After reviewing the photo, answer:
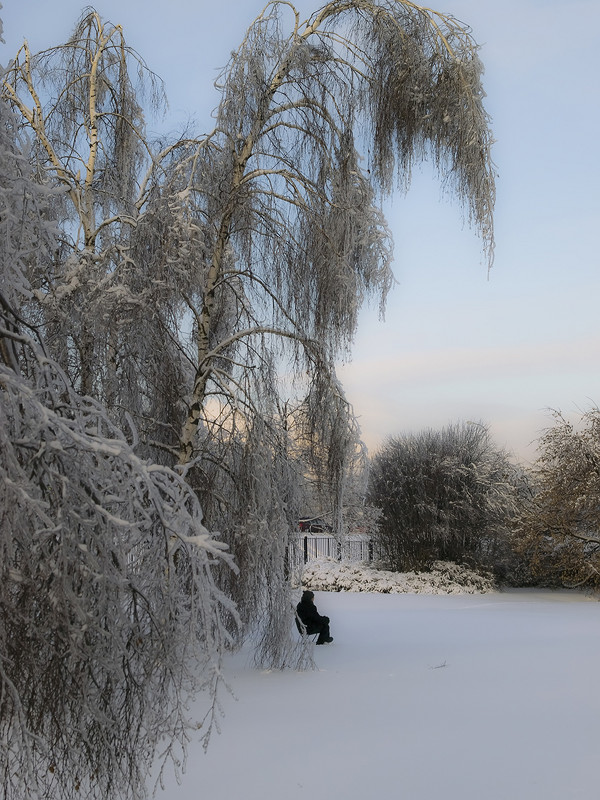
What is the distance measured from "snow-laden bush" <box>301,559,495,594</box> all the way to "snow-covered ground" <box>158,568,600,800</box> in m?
6.64

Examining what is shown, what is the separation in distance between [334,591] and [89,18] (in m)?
12.3

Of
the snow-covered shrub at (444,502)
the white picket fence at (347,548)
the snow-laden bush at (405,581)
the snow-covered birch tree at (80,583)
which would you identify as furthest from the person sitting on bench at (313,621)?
the snow-covered shrub at (444,502)

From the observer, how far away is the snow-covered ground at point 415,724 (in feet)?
16.6

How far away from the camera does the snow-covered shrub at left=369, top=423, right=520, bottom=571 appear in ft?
60.2

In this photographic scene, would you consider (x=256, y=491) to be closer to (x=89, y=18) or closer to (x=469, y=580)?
(x=89, y=18)

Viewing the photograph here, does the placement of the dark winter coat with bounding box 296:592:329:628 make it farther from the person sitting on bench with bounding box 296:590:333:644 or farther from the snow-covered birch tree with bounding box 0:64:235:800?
the snow-covered birch tree with bounding box 0:64:235:800

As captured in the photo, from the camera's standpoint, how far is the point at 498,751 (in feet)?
18.8

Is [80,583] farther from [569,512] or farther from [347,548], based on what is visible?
[347,548]

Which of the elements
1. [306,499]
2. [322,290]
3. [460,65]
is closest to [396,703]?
[306,499]

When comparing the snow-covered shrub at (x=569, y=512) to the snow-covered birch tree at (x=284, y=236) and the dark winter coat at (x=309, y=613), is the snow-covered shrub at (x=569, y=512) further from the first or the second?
the snow-covered birch tree at (x=284, y=236)

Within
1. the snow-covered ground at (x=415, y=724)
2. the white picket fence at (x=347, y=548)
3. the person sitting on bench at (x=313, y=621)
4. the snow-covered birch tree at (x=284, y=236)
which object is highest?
the snow-covered birch tree at (x=284, y=236)

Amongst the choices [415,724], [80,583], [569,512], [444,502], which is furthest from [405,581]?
[80,583]

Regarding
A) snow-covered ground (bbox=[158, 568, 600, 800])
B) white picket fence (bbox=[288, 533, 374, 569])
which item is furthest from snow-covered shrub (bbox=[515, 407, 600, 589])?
snow-covered ground (bbox=[158, 568, 600, 800])

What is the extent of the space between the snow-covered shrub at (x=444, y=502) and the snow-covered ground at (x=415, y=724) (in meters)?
7.42
